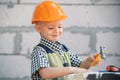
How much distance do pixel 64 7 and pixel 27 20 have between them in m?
0.34

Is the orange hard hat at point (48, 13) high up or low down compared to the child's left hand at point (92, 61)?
up

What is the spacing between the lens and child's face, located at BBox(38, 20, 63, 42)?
80.8 inches

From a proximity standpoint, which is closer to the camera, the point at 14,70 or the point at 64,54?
the point at 64,54

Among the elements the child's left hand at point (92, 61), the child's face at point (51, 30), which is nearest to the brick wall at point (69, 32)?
the child's left hand at point (92, 61)

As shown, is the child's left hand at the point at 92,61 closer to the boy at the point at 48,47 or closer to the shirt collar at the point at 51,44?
the boy at the point at 48,47

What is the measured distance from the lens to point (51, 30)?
2.07m

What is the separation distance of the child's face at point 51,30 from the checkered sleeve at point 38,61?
10 centimetres

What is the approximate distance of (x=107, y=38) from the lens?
307 centimetres

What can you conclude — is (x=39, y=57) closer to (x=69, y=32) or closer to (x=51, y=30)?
(x=51, y=30)

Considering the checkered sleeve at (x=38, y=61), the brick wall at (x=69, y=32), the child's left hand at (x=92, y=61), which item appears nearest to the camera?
the checkered sleeve at (x=38, y=61)

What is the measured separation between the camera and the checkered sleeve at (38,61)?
1967mm

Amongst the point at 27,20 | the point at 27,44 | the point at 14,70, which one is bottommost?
the point at 14,70

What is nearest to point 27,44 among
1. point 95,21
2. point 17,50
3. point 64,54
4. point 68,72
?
point 17,50

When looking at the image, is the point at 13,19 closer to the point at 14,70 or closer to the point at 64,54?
the point at 14,70
